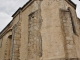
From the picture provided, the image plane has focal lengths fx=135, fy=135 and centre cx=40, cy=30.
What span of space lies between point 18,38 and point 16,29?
0.65 metres

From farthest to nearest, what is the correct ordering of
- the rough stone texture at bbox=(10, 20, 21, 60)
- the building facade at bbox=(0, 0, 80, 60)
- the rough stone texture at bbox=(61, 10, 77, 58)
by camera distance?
the rough stone texture at bbox=(10, 20, 21, 60), the building facade at bbox=(0, 0, 80, 60), the rough stone texture at bbox=(61, 10, 77, 58)

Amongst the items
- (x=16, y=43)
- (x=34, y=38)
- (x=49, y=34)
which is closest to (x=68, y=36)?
(x=49, y=34)

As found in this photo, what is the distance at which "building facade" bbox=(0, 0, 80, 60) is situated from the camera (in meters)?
6.68

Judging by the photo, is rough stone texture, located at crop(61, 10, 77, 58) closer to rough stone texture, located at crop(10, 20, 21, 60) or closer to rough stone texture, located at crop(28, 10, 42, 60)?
rough stone texture, located at crop(28, 10, 42, 60)

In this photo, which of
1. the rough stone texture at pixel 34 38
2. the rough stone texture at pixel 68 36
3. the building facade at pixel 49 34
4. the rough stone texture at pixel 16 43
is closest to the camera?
the rough stone texture at pixel 68 36

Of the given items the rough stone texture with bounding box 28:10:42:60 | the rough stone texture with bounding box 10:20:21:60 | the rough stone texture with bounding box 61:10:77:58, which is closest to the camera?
Result: the rough stone texture with bounding box 61:10:77:58

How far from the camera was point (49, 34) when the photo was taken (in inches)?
280

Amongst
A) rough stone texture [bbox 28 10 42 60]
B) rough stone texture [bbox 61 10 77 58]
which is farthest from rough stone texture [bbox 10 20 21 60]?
rough stone texture [bbox 61 10 77 58]

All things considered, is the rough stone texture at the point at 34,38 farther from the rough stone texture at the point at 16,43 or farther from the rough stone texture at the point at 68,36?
the rough stone texture at the point at 16,43

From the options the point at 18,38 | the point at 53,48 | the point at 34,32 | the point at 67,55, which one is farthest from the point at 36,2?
the point at 67,55

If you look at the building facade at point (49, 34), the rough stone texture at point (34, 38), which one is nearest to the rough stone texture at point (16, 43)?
the building facade at point (49, 34)

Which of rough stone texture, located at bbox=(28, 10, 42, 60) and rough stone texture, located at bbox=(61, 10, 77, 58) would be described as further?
rough stone texture, located at bbox=(28, 10, 42, 60)

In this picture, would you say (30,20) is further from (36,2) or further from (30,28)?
(36,2)

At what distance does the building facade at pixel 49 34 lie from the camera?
6676mm
